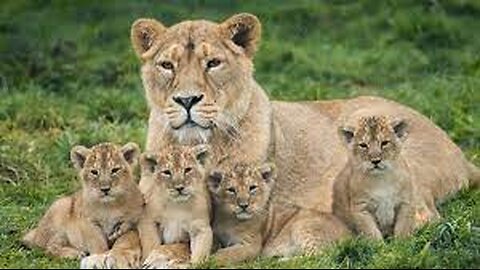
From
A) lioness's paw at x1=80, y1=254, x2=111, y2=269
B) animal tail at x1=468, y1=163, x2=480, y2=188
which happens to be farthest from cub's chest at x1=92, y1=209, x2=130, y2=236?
animal tail at x1=468, y1=163, x2=480, y2=188

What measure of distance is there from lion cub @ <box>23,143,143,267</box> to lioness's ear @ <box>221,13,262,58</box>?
3.50ft

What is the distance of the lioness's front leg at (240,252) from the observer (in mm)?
9242

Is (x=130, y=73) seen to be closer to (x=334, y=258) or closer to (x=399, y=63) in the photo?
(x=399, y=63)

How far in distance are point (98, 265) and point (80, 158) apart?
954 mm

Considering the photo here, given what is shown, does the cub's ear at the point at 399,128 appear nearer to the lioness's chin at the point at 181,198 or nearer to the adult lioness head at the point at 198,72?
the adult lioness head at the point at 198,72

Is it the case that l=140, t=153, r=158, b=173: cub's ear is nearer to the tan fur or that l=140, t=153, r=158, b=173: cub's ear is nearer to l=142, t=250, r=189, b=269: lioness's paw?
the tan fur

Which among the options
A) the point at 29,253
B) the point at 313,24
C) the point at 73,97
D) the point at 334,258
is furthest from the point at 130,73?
the point at 334,258

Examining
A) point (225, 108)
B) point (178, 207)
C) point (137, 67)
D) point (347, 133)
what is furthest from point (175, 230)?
point (137, 67)

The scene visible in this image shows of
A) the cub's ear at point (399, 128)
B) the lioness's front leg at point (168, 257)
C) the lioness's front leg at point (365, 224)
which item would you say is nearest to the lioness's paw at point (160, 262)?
the lioness's front leg at point (168, 257)

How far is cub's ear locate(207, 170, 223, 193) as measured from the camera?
374 inches

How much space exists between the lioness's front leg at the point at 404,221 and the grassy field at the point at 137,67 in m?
1.47

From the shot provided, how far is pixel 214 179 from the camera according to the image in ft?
31.2

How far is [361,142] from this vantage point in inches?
376

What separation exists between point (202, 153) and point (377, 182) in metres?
1.18
